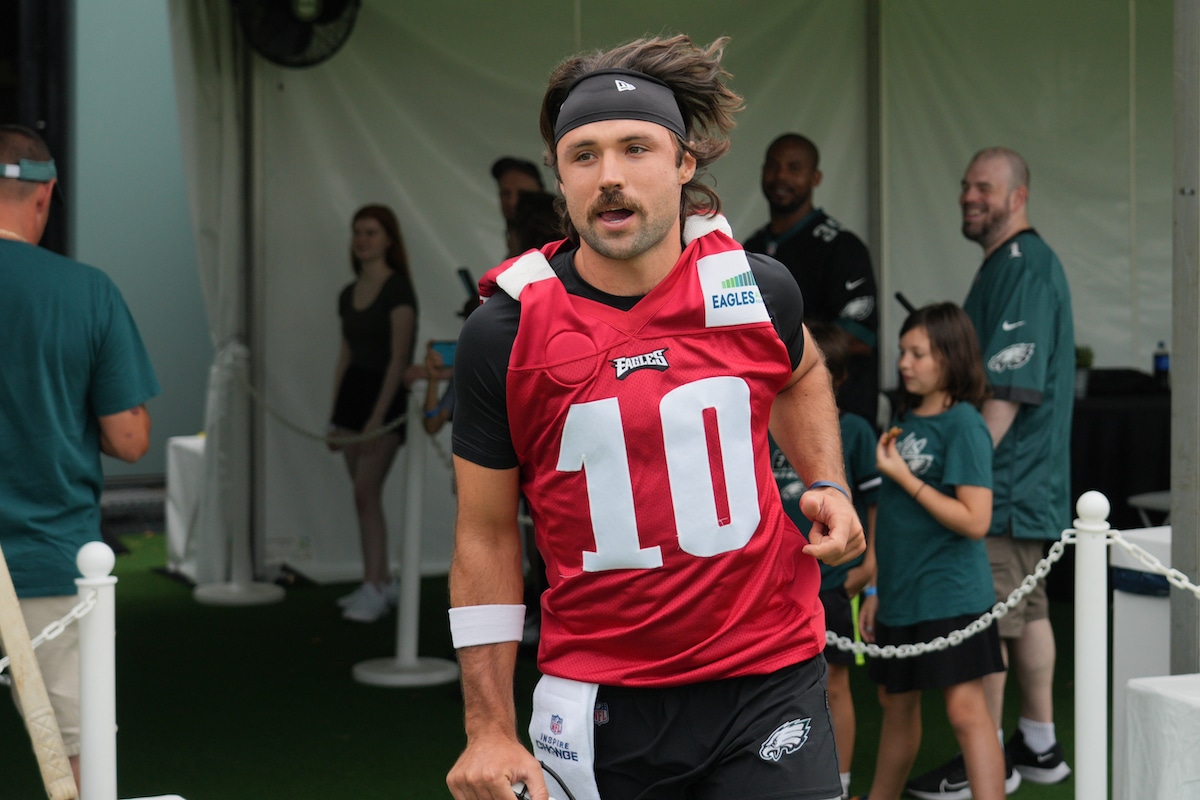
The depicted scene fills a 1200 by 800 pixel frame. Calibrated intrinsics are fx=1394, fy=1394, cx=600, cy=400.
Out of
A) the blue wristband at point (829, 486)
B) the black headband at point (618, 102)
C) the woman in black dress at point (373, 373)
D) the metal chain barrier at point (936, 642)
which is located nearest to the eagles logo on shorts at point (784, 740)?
the blue wristband at point (829, 486)

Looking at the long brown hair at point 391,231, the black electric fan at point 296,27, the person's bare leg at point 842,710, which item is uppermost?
the black electric fan at point 296,27

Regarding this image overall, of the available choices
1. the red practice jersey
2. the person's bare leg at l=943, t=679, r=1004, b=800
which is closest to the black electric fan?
the person's bare leg at l=943, t=679, r=1004, b=800

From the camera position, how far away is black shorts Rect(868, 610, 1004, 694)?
148 inches

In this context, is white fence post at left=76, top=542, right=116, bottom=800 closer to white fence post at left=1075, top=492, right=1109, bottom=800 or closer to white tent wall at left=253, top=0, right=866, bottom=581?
white fence post at left=1075, top=492, right=1109, bottom=800

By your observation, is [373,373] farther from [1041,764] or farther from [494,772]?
[494,772]

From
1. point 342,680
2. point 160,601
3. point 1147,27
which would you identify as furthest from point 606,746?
point 1147,27

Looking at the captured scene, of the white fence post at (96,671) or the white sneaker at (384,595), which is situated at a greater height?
the white fence post at (96,671)

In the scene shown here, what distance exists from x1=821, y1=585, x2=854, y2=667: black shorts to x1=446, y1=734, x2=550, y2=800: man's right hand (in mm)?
2044

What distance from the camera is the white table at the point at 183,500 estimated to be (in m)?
8.26

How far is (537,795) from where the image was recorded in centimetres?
208

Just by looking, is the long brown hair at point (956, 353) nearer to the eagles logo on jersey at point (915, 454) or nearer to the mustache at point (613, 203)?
the eagles logo on jersey at point (915, 454)

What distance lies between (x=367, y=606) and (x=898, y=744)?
12.8 ft

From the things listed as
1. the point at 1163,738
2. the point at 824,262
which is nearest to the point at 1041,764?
the point at 1163,738

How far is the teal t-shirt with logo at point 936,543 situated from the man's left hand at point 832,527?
5.35 ft
